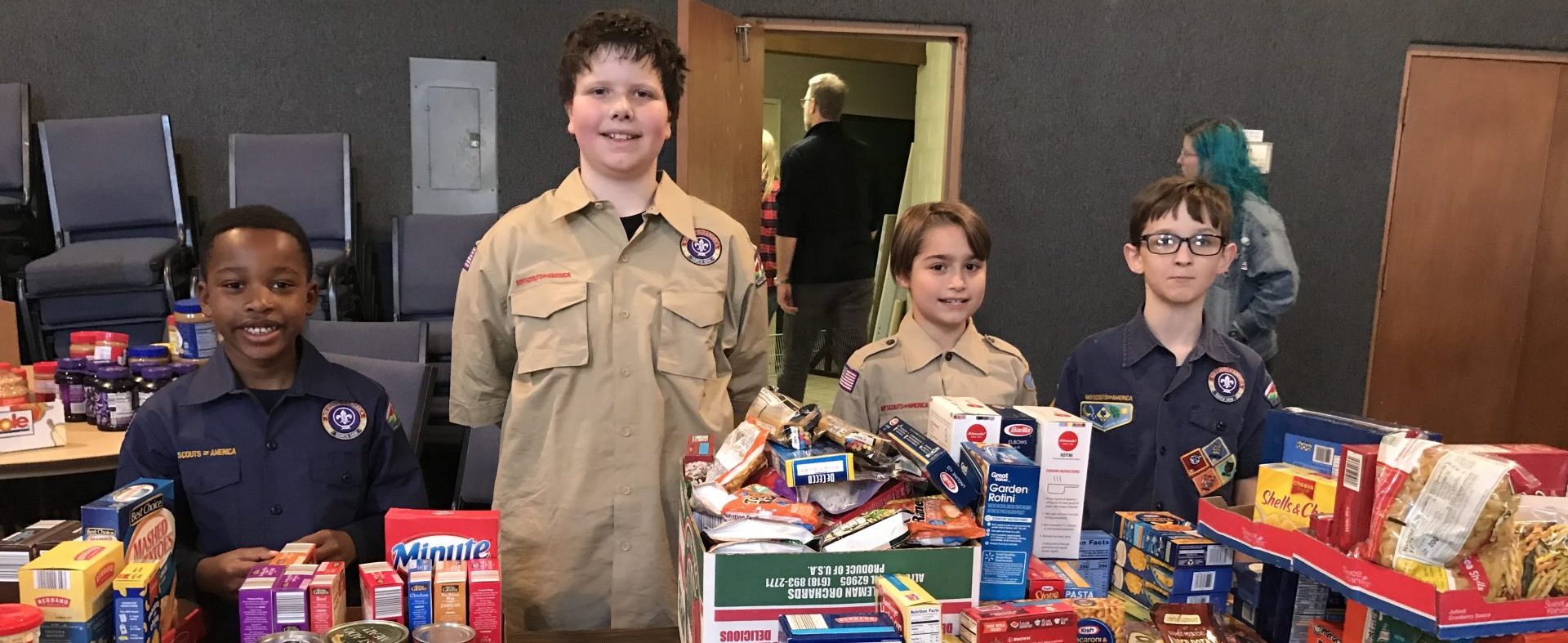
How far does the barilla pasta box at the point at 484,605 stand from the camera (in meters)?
1.11

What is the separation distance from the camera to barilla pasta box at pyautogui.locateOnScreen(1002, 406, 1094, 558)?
1181 mm

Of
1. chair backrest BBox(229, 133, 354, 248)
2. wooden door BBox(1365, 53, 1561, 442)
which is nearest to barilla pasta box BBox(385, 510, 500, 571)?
chair backrest BBox(229, 133, 354, 248)

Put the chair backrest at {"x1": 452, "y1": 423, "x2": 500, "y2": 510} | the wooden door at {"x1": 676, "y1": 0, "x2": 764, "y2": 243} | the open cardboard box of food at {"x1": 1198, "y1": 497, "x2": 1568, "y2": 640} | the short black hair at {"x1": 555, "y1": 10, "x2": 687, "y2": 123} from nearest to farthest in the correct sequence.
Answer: the open cardboard box of food at {"x1": 1198, "y1": 497, "x2": 1568, "y2": 640}
the short black hair at {"x1": 555, "y1": 10, "x2": 687, "y2": 123}
the chair backrest at {"x1": 452, "y1": 423, "x2": 500, "y2": 510}
the wooden door at {"x1": 676, "y1": 0, "x2": 764, "y2": 243}

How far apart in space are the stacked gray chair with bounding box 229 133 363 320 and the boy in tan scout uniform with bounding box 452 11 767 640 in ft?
9.19

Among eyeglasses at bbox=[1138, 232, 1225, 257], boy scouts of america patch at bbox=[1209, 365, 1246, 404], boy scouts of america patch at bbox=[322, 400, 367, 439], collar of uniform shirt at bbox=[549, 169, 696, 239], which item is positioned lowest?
boy scouts of america patch at bbox=[322, 400, 367, 439]

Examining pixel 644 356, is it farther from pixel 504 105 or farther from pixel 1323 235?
pixel 1323 235

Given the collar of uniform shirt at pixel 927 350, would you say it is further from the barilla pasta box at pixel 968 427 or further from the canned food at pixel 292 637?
the canned food at pixel 292 637

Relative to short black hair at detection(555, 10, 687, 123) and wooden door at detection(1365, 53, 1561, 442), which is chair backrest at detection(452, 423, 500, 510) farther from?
wooden door at detection(1365, 53, 1561, 442)

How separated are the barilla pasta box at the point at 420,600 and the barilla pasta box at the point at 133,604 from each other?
0.28m

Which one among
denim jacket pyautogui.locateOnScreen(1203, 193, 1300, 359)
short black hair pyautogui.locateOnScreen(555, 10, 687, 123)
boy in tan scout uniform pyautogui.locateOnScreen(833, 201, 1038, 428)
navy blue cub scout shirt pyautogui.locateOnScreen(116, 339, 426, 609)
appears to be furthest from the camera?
denim jacket pyautogui.locateOnScreen(1203, 193, 1300, 359)

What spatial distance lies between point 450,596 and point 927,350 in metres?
1.09

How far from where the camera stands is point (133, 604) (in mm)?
1061

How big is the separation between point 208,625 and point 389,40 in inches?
149

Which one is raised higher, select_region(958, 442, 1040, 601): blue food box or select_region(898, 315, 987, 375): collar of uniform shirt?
select_region(898, 315, 987, 375): collar of uniform shirt
